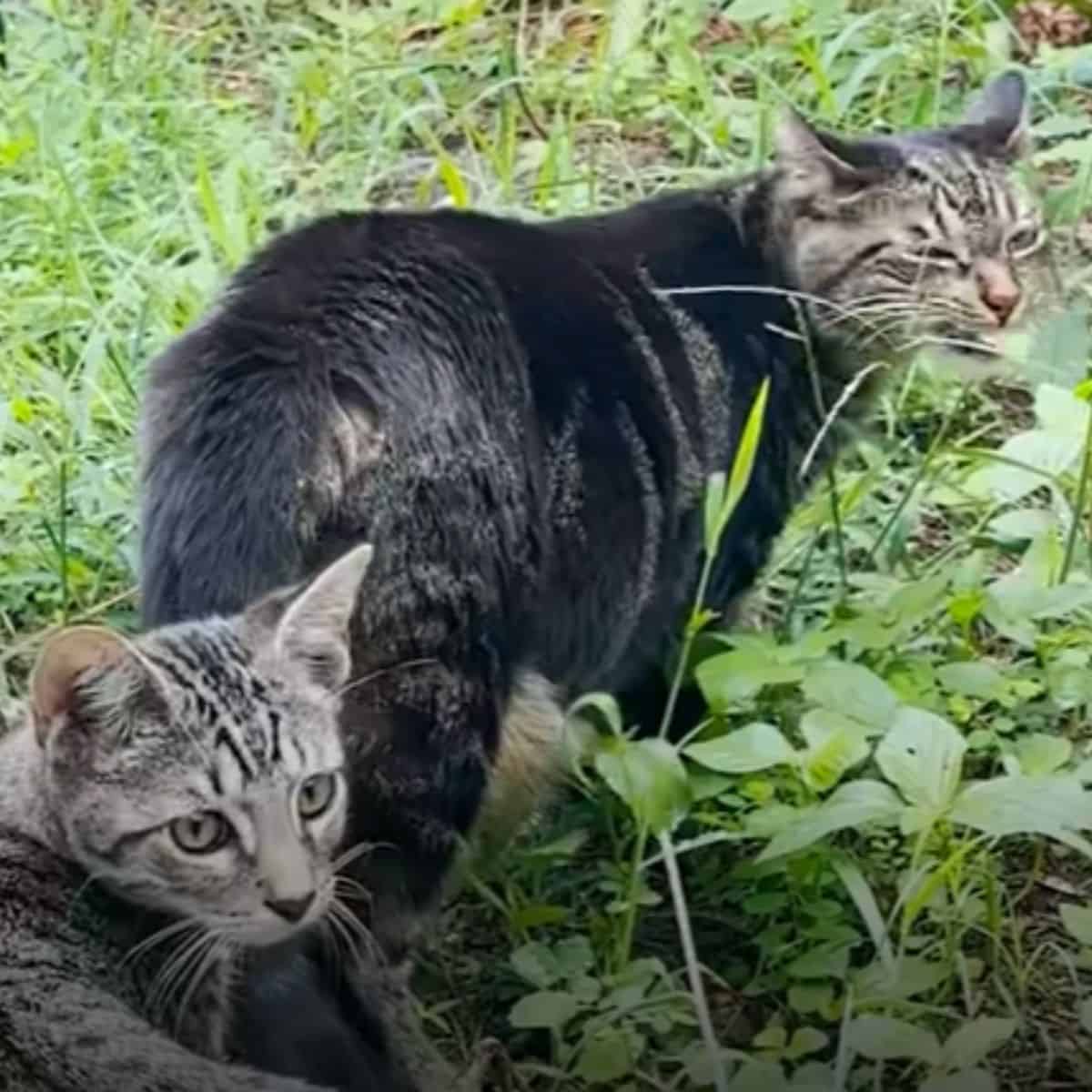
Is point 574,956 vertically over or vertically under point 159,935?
under

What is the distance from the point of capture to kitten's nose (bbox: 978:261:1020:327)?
289 centimetres

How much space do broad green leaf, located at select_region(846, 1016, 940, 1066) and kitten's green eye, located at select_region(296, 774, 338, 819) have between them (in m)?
0.47

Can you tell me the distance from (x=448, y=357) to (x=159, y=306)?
3.05 ft

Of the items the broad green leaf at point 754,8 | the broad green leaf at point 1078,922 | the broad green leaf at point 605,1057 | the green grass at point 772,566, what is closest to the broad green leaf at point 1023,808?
the green grass at point 772,566

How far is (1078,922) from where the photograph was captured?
2361 millimetres

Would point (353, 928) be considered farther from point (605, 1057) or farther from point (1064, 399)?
point (1064, 399)

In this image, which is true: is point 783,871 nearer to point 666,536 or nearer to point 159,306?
point 666,536

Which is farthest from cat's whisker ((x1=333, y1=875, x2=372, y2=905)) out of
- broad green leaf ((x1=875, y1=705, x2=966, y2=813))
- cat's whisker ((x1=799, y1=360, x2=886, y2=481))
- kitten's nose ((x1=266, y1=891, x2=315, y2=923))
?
cat's whisker ((x1=799, y1=360, x2=886, y2=481))

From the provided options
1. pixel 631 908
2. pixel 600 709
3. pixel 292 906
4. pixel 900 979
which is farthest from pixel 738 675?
pixel 292 906

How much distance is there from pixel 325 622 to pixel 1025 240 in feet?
3.76

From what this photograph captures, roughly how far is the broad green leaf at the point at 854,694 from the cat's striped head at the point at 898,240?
1.79 feet

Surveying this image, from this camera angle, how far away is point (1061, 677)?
9.04 ft

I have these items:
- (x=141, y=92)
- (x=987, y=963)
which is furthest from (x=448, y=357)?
(x=141, y=92)

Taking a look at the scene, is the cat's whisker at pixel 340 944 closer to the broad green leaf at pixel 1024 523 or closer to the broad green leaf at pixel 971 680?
the broad green leaf at pixel 971 680
